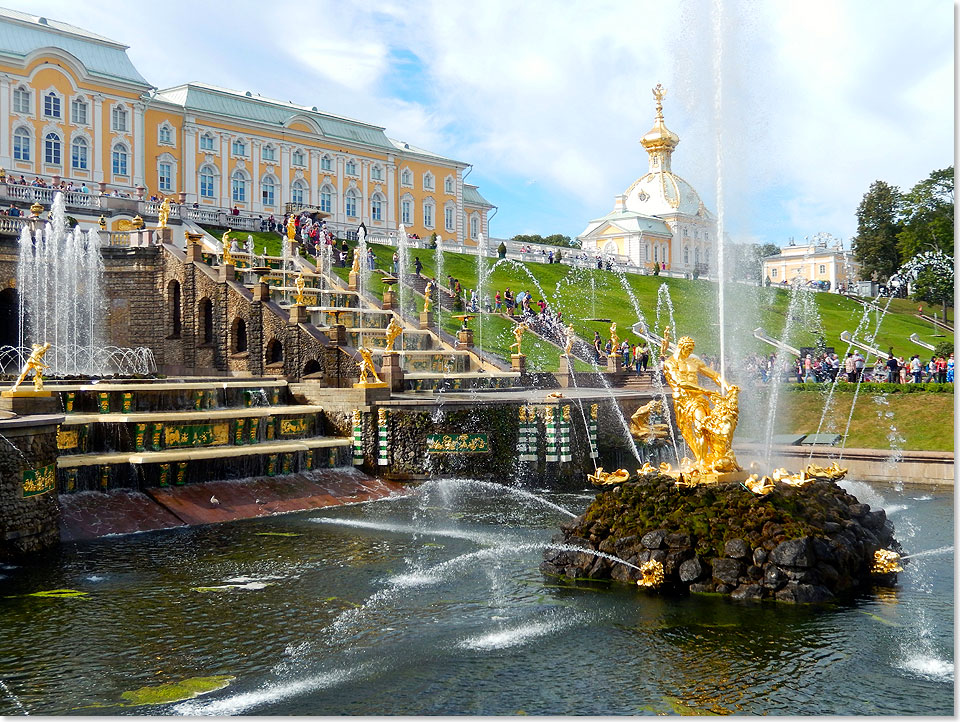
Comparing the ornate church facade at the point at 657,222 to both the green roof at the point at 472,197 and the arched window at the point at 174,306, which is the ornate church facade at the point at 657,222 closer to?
the green roof at the point at 472,197

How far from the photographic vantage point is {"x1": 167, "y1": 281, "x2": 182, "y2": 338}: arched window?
3228cm

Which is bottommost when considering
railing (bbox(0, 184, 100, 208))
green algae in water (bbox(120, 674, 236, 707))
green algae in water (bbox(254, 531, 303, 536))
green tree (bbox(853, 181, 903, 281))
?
green algae in water (bbox(120, 674, 236, 707))

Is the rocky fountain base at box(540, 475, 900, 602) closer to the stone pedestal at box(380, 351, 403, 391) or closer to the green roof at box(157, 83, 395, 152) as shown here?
the stone pedestal at box(380, 351, 403, 391)

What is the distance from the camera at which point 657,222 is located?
100312mm

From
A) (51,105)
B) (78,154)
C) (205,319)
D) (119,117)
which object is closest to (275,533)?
(205,319)

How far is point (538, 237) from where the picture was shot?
11138 cm

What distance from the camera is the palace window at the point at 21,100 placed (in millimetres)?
51156

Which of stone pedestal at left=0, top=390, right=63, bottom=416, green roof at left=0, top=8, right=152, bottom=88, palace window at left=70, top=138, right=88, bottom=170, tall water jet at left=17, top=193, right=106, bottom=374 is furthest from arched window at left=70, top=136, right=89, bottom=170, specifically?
stone pedestal at left=0, top=390, right=63, bottom=416

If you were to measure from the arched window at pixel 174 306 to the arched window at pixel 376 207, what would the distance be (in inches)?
1616

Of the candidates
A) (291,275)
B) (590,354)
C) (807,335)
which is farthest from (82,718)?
(807,335)

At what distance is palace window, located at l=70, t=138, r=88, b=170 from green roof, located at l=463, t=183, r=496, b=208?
36.4 metres

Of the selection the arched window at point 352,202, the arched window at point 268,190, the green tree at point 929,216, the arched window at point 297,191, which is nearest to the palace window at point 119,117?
the arched window at point 268,190

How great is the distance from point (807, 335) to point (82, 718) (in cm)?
4919

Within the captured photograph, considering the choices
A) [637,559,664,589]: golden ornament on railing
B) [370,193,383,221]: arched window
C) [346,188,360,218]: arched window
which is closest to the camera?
[637,559,664,589]: golden ornament on railing
